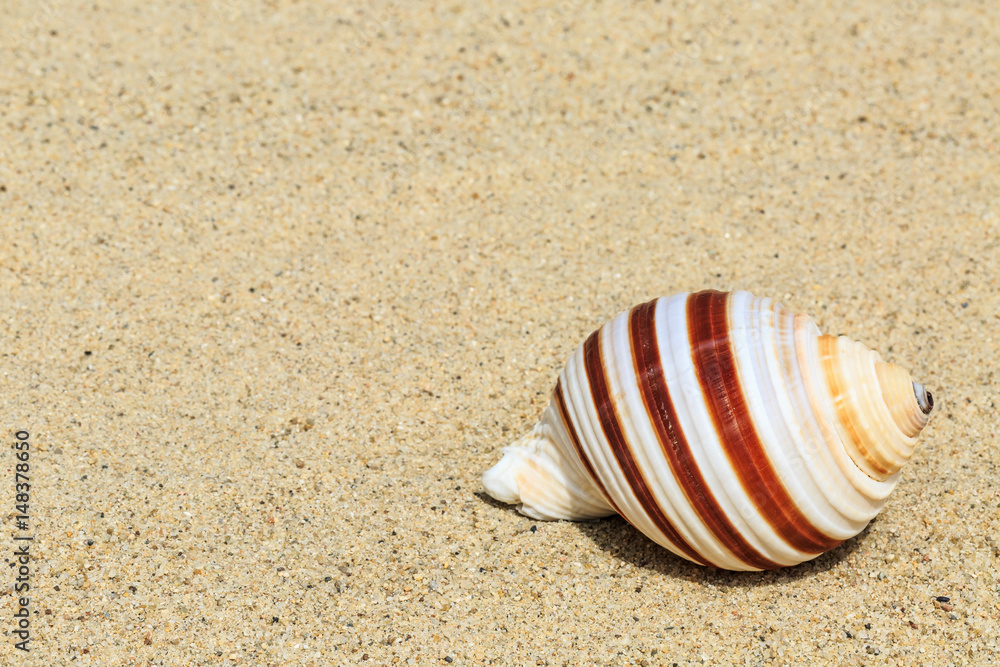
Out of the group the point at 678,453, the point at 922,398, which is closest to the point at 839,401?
the point at 922,398

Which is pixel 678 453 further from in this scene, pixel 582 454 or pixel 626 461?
pixel 582 454

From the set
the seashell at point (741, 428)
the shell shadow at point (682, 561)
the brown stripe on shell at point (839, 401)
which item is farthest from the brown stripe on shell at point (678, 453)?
the brown stripe on shell at point (839, 401)

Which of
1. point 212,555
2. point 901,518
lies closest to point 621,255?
point 901,518

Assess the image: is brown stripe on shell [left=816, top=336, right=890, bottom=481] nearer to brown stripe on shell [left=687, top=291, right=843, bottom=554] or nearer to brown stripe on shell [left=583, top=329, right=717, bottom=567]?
brown stripe on shell [left=687, top=291, right=843, bottom=554]

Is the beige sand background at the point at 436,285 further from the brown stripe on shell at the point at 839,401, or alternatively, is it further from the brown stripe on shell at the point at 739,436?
the brown stripe on shell at the point at 839,401

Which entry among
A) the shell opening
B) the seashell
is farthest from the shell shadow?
the shell opening
